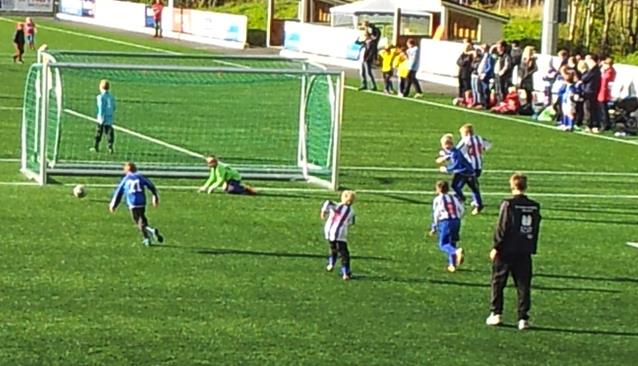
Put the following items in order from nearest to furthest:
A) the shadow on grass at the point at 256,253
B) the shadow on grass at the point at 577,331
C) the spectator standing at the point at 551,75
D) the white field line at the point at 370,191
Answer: the shadow on grass at the point at 577,331 < the shadow on grass at the point at 256,253 < the white field line at the point at 370,191 < the spectator standing at the point at 551,75

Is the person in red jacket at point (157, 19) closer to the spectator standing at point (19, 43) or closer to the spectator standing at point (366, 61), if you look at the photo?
the spectator standing at point (19, 43)

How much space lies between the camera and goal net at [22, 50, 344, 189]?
24.5 meters

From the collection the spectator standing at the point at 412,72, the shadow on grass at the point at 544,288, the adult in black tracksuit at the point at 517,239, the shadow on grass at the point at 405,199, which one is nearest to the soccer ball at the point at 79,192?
the shadow on grass at the point at 405,199

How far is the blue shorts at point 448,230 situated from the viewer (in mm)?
16641

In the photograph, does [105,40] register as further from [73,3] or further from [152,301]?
[152,301]

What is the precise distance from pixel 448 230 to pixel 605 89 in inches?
759

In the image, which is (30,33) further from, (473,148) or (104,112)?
(473,148)

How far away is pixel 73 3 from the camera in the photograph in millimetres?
A: 90812

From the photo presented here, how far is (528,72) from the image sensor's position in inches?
1529

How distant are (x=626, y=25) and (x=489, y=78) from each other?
18.3 metres

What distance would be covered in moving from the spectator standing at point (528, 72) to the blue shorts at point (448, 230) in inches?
886

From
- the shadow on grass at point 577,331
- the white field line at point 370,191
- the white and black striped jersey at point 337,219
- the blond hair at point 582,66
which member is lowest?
the white field line at point 370,191

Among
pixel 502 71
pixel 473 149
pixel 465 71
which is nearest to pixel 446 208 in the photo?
pixel 473 149

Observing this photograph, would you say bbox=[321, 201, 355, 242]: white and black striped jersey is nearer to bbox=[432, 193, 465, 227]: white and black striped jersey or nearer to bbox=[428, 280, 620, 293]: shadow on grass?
bbox=[432, 193, 465, 227]: white and black striped jersey
